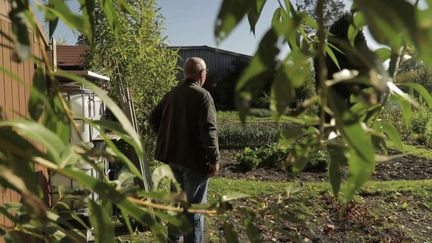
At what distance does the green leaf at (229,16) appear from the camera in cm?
39

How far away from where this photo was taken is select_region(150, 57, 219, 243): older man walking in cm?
414

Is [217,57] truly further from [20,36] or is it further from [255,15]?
[20,36]

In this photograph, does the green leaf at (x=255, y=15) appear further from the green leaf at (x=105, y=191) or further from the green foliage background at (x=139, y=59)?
the green foliage background at (x=139, y=59)

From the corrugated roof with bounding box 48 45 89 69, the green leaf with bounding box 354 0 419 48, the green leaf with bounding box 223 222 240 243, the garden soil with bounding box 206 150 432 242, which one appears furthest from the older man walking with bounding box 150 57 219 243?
the corrugated roof with bounding box 48 45 89 69

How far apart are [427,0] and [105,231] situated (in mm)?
430

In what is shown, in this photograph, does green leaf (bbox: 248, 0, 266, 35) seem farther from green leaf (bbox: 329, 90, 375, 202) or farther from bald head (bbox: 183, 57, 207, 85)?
bald head (bbox: 183, 57, 207, 85)

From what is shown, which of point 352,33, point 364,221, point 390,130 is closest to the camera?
point 352,33

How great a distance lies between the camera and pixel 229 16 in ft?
1.29

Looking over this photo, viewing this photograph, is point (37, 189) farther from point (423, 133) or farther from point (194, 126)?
point (423, 133)

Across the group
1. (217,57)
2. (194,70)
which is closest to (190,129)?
(194,70)

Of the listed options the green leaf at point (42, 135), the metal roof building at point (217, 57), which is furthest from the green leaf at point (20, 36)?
the metal roof building at point (217, 57)

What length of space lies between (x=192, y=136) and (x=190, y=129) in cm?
6

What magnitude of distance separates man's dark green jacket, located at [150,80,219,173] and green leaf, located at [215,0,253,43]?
3.70 metres

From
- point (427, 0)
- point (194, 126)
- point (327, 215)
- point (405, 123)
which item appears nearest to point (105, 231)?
point (427, 0)
